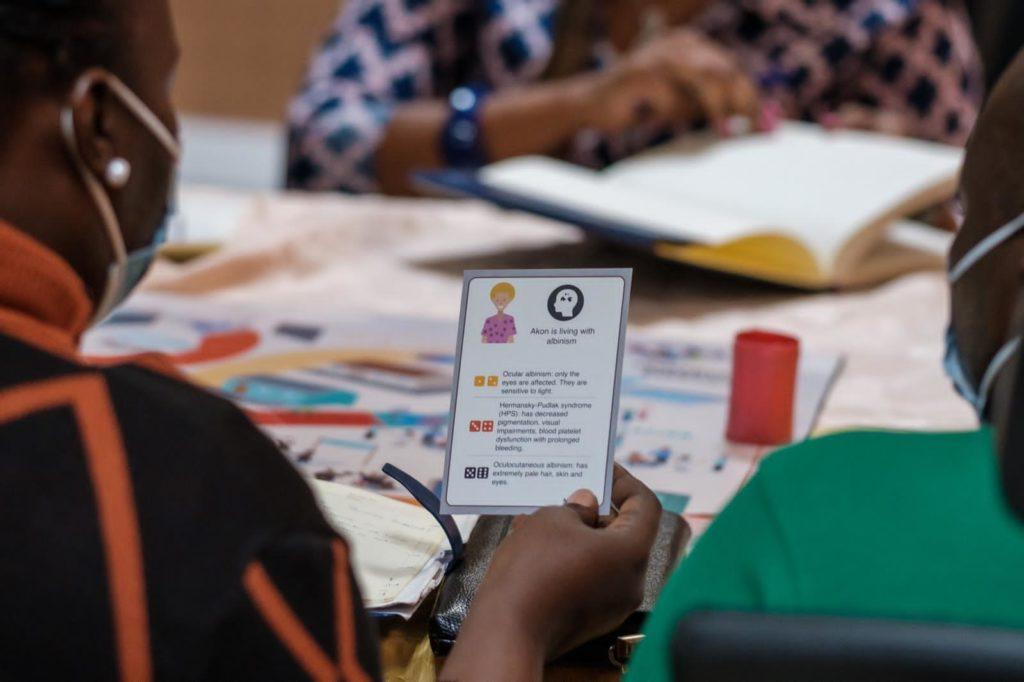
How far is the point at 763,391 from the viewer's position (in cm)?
91

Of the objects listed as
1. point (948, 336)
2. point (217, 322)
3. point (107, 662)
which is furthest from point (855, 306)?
point (107, 662)

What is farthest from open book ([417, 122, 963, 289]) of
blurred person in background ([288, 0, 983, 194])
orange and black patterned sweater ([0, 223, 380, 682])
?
orange and black patterned sweater ([0, 223, 380, 682])

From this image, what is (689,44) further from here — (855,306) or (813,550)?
(813,550)

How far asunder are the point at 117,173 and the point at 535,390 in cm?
22

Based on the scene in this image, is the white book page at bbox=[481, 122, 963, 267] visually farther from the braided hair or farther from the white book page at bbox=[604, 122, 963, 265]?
the braided hair

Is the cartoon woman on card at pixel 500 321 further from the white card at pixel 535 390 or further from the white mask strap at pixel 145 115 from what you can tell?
the white mask strap at pixel 145 115

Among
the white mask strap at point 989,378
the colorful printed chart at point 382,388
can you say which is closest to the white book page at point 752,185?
the colorful printed chart at point 382,388

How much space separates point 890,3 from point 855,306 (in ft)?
3.58

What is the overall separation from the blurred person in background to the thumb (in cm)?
110

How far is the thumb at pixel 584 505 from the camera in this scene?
60cm

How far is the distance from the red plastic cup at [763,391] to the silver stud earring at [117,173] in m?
0.46

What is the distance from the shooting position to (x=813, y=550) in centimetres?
37

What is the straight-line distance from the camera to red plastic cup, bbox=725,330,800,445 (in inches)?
35.6

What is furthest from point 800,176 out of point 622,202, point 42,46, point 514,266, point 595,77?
point 42,46
